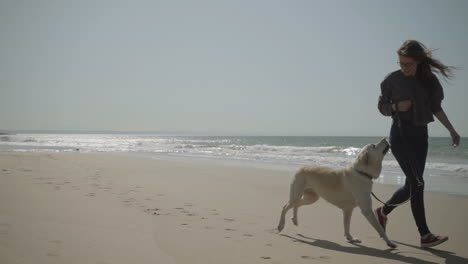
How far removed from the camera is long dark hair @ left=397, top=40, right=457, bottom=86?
377 cm

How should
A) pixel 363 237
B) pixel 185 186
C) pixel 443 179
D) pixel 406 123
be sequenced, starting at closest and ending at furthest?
pixel 406 123
pixel 363 237
pixel 185 186
pixel 443 179

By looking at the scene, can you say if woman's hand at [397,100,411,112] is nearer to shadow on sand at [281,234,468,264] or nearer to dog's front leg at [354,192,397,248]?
dog's front leg at [354,192,397,248]

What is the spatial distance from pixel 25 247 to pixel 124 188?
4.39m

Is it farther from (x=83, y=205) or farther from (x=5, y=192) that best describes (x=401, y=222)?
(x=5, y=192)

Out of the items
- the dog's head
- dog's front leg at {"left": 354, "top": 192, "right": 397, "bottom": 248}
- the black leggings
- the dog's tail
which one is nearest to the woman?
the black leggings

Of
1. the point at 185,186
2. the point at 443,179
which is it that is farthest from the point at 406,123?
the point at 443,179

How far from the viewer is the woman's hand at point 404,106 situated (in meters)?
3.77

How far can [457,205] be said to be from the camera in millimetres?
6148

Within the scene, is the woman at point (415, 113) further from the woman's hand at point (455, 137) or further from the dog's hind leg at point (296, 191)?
the dog's hind leg at point (296, 191)

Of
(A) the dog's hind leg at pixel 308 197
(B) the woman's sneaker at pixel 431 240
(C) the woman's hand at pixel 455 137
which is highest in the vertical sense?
(C) the woman's hand at pixel 455 137

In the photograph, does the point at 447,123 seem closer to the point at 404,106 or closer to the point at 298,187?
the point at 404,106

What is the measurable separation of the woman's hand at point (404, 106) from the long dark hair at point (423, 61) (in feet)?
1.19

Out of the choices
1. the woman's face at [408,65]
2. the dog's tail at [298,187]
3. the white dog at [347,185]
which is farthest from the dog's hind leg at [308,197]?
the woman's face at [408,65]

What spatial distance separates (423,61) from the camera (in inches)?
151
